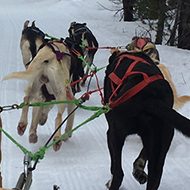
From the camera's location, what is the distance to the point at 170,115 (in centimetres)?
281

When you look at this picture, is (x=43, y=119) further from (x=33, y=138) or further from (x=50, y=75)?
(x=50, y=75)

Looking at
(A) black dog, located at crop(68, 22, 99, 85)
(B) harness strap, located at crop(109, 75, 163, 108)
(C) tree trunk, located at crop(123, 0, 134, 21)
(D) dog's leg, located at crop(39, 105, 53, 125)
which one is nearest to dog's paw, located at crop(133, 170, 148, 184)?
(B) harness strap, located at crop(109, 75, 163, 108)

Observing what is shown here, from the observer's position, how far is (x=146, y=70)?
327 centimetres

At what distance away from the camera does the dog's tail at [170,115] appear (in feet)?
8.83

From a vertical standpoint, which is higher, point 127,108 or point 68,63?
point 127,108

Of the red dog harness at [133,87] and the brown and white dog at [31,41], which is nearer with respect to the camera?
the red dog harness at [133,87]

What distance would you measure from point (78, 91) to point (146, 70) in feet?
16.9

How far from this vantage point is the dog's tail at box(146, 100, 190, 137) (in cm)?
269

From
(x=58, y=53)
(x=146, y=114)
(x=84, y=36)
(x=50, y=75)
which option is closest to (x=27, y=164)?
(x=146, y=114)

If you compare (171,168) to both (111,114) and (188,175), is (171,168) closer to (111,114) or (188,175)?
(188,175)

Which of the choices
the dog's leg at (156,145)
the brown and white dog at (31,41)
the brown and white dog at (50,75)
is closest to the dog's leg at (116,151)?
the dog's leg at (156,145)

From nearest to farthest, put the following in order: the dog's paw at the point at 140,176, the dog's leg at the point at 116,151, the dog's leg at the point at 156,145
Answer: the dog's leg at the point at 156,145 → the dog's leg at the point at 116,151 → the dog's paw at the point at 140,176

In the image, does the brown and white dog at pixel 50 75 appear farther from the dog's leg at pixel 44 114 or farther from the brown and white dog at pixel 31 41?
the brown and white dog at pixel 31 41

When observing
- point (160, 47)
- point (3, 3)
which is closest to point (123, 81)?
point (160, 47)
